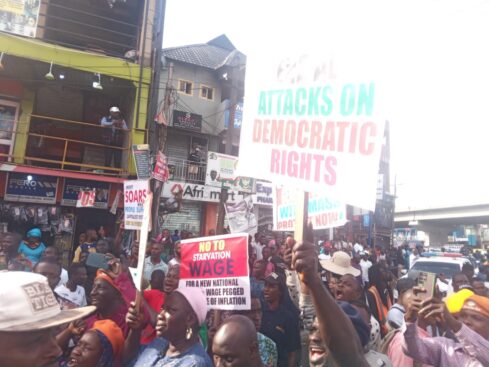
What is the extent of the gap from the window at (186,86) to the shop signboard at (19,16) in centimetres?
823

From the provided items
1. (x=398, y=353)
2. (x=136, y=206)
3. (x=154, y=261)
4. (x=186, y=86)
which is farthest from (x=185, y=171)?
(x=398, y=353)

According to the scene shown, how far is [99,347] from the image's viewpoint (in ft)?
8.54

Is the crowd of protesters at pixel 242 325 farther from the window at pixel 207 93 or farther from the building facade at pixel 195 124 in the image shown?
the window at pixel 207 93

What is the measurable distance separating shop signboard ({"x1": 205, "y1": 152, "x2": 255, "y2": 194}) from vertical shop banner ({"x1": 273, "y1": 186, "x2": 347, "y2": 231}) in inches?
96.8

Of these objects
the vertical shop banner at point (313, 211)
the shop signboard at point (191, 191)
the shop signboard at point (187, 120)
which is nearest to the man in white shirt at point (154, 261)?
the vertical shop banner at point (313, 211)

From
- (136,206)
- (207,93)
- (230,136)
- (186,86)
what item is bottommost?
(136,206)

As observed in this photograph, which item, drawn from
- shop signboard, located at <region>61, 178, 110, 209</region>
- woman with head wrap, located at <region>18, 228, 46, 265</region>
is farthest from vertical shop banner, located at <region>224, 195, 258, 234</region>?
shop signboard, located at <region>61, 178, 110, 209</region>

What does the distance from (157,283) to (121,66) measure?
910cm

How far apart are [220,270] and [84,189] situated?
9.50 meters

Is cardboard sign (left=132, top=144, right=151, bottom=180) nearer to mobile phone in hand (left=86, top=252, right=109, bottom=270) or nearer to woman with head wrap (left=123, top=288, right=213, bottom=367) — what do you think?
mobile phone in hand (left=86, top=252, right=109, bottom=270)

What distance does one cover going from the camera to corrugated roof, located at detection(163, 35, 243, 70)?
19.0 meters

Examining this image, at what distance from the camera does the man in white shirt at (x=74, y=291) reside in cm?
434

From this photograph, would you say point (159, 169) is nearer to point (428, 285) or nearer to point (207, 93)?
point (428, 285)

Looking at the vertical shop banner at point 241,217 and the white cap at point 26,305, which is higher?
the vertical shop banner at point 241,217
